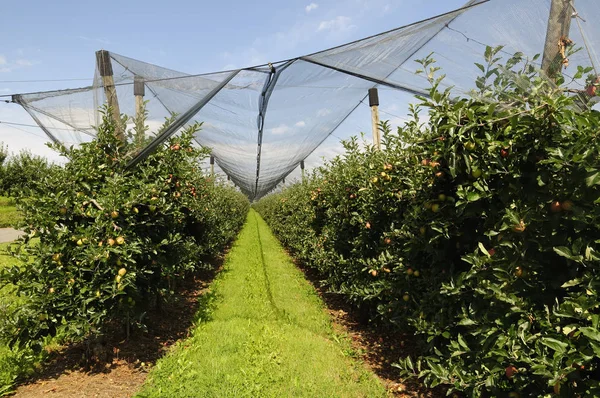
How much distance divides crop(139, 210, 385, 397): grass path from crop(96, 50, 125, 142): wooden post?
8.03 feet

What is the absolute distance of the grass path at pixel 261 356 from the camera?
3246mm

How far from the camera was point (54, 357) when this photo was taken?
12.6ft

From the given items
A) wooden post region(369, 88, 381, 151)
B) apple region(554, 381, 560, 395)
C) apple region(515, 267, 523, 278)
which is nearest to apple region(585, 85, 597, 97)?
apple region(515, 267, 523, 278)

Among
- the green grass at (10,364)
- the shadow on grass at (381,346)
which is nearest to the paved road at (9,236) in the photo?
the green grass at (10,364)

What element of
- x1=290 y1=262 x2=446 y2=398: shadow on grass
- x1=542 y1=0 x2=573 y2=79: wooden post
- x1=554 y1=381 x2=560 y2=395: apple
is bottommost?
x1=290 y1=262 x2=446 y2=398: shadow on grass

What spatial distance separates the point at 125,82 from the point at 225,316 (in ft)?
10.9

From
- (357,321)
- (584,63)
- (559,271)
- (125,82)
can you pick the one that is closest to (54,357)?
(125,82)

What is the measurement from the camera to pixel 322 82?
15.5ft

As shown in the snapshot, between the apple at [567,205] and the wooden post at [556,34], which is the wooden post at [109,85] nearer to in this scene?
the wooden post at [556,34]

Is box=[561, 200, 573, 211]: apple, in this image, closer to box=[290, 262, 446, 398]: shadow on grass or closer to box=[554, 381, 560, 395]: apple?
box=[554, 381, 560, 395]: apple

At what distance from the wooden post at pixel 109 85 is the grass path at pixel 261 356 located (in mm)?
2447

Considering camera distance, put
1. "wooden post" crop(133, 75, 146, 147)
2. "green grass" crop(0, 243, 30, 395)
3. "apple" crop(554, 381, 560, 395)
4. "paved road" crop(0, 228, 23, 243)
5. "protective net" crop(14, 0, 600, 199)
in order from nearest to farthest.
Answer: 1. "apple" crop(554, 381, 560, 395)
2. "protective net" crop(14, 0, 600, 199)
3. "green grass" crop(0, 243, 30, 395)
4. "wooden post" crop(133, 75, 146, 147)
5. "paved road" crop(0, 228, 23, 243)

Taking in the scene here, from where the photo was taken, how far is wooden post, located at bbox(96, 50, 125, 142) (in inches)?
156

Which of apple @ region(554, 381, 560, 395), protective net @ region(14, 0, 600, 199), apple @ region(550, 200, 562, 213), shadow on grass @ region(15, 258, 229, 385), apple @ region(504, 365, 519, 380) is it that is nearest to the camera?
apple @ region(554, 381, 560, 395)
